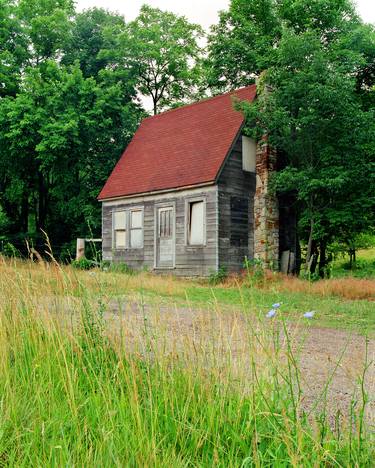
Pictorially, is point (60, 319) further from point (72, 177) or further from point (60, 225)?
point (60, 225)

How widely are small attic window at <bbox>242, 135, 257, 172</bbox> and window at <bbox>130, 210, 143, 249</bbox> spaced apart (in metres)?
4.98

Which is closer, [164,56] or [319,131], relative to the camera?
[319,131]

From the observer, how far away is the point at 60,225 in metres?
30.6

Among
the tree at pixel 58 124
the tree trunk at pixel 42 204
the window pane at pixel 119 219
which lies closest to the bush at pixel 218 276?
the window pane at pixel 119 219

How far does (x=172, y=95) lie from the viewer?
1310 inches

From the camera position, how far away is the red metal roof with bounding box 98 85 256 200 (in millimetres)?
19234

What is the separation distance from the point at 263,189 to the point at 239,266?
3.16 m

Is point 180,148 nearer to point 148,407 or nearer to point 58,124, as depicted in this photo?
point 58,124

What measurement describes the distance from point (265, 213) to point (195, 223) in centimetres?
267

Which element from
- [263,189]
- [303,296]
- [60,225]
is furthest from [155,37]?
[303,296]

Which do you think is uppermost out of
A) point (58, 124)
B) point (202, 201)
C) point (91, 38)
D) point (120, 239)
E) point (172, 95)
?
point (91, 38)

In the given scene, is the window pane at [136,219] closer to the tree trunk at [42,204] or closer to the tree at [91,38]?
the tree trunk at [42,204]

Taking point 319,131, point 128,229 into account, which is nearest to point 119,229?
point 128,229

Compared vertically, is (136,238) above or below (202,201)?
below
